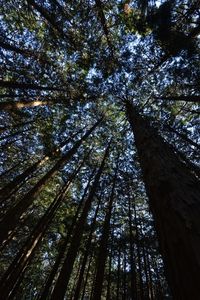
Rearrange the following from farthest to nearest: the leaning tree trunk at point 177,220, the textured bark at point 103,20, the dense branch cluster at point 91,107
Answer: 1. the textured bark at point 103,20
2. the dense branch cluster at point 91,107
3. the leaning tree trunk at point 177,220

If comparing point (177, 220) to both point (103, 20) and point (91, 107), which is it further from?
point (91, 107)

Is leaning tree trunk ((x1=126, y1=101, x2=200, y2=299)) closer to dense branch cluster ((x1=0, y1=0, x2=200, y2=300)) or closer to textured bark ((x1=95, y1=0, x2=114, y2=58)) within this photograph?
dense branch cluster ((x1=0, y1=0, x2=200, y2=300))

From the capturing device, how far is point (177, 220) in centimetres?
150

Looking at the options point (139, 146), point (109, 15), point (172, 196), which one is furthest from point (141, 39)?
point (172, 196)

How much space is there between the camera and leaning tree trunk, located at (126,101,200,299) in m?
1.16

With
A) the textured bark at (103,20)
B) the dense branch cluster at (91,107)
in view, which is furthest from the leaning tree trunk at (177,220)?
the textured bark at (103,20)

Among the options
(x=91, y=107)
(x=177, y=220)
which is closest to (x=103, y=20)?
(x=91, y=107)

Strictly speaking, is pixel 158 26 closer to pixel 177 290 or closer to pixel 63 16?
pixel 63 16

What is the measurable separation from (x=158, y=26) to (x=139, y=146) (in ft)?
20.7

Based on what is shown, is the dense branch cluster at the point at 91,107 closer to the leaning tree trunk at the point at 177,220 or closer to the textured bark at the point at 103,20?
the textured bark at the point at 103,20

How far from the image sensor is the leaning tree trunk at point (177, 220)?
1.16 m

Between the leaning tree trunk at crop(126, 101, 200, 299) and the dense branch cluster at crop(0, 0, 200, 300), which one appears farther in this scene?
the dense branch cluster at crop(0, 0, 200, 300)

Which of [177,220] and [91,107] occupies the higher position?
[91,107]

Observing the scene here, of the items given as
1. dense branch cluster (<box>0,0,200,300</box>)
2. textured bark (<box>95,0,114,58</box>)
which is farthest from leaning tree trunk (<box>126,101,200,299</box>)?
textured bark (<box>95,0,114,58</box>)
